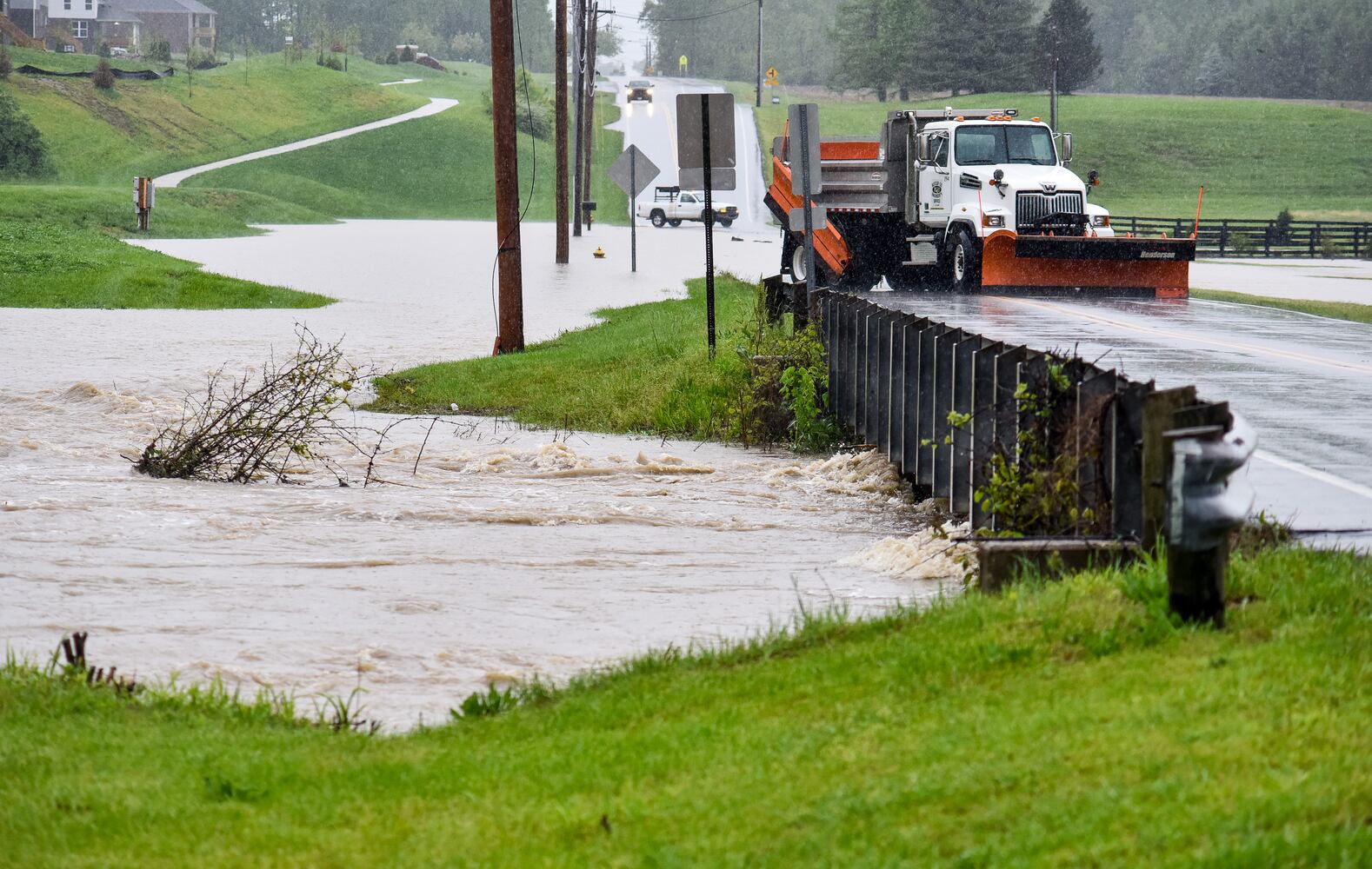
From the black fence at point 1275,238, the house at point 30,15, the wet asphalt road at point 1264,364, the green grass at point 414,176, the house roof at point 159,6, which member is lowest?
the wet asphalt road at point 1264,364

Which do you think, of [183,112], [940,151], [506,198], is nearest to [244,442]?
[506,198]

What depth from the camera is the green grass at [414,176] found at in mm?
73000

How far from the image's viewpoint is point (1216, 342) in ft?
57.6

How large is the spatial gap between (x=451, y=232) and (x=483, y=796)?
56032 mm

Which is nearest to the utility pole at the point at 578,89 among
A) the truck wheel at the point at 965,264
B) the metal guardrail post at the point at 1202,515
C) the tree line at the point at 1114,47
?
the truck wheel at the point at 965,264

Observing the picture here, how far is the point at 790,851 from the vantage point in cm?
422

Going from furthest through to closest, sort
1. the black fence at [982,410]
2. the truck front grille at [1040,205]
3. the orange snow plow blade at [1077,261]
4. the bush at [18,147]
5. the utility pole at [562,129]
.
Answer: the bush at [18,147] → the utility pole at [562,129] → the truck front grille at [1040,205] → the orange snow plow blade at [1077,261] → the black fence at [982,410]

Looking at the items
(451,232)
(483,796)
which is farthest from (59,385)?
(451,232)

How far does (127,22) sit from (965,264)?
136484 mm

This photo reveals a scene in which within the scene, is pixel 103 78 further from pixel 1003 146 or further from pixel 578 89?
pixel 1003 146

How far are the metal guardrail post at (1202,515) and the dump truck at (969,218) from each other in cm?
1744

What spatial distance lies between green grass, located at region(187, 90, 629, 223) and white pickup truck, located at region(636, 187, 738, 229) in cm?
180

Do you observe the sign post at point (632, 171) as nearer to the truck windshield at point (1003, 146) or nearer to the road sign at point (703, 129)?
the truck windshield at point (1003, 146)

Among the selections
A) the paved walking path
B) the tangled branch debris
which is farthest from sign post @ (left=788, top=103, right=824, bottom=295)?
the paved walking path
